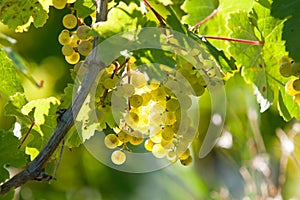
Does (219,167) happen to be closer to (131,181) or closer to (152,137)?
(131,181)

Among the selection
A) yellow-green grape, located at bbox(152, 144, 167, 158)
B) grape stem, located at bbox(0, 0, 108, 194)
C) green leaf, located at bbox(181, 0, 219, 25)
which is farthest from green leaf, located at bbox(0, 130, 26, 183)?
green leaf, located at bbox(181, 0, 219, 25)

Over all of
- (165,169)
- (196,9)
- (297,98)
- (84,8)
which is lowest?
(165,169)

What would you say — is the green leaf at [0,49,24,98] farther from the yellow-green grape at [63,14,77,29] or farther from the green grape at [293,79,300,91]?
the green grape at [293,79,300,91]

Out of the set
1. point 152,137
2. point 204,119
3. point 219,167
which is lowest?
point 219,167

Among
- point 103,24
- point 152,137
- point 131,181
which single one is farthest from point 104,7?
point 131,181

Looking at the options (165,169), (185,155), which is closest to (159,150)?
(185,155)

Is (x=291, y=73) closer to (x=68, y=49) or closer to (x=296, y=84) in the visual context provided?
(x=296, y=84)
